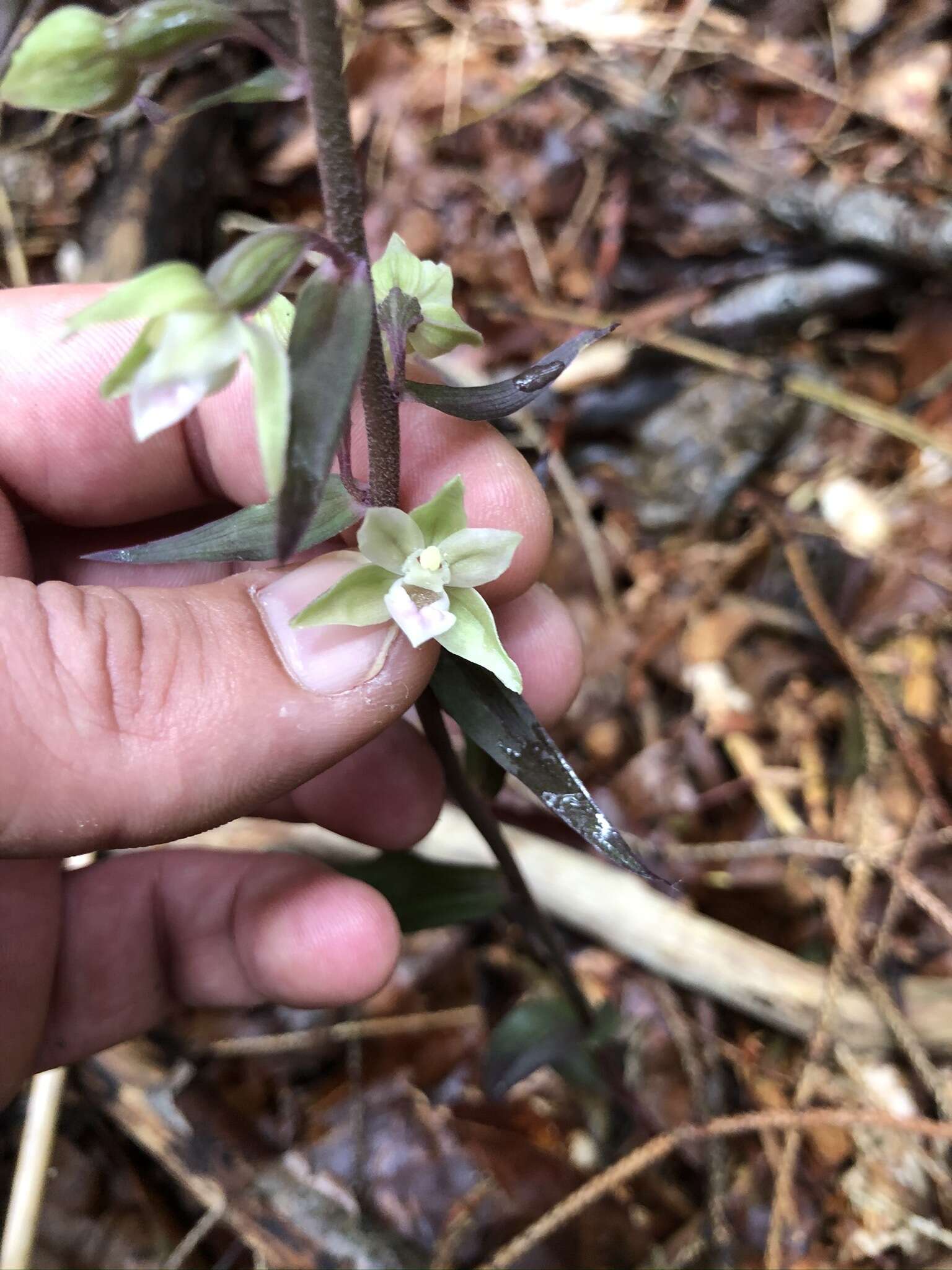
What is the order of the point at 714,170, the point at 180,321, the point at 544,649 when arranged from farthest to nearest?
the point at 714,170
the point at 544,649
the point at 180,321

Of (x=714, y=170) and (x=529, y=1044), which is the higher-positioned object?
(x=714, y=170)

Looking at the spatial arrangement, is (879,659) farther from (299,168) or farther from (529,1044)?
(299,168)

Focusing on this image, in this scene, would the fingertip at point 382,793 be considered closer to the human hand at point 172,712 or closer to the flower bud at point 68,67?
the human hand at point 172,712

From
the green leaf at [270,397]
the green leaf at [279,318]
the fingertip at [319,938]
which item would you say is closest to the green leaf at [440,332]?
the green leaf at [279,318]

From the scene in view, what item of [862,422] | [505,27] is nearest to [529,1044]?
[862,422]

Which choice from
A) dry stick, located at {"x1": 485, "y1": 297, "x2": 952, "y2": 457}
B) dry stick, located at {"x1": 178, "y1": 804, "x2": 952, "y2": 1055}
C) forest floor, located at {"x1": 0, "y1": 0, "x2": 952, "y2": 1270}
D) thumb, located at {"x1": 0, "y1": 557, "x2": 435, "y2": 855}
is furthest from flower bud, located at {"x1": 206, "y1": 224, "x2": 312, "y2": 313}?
dry stick, located at {"x1": 485, "y1": 297, "x2": 952, "y2": 457}

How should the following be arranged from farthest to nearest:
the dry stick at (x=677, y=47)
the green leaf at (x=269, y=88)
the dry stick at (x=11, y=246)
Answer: the dry stick at (x=677, y=47) → the dry stick at (x=11, y=246) → the green leaf at (x=269, y=88)

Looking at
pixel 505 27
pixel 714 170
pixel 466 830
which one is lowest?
pixel 466 830
